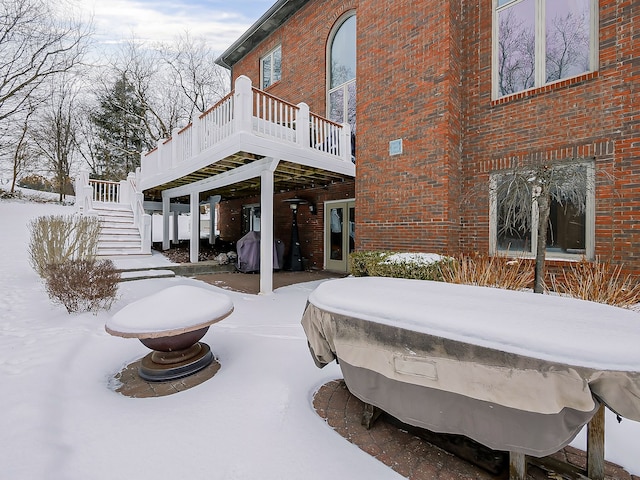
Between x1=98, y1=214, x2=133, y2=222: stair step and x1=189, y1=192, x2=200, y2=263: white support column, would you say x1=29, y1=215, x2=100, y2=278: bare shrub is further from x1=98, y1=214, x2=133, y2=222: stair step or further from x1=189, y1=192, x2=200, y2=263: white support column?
x1=98, y1=214, x2=133, y2=222: stair step

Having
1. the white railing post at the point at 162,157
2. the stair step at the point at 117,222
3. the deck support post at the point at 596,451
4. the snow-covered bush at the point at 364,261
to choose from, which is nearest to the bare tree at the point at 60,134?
the stair step at the point at 117,222

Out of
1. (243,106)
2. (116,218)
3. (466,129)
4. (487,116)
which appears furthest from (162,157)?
(487,116)

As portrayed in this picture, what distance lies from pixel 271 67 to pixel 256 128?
7022 millimetres

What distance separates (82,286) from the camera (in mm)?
4551

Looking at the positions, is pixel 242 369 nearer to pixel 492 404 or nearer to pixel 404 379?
pixel 404 379

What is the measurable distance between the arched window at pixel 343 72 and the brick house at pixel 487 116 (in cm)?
178

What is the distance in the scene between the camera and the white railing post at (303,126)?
21.7 feet

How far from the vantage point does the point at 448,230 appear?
561 cm

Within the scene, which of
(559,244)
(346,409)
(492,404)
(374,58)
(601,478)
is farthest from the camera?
(374,58)

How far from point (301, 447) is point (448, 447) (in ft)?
3.17

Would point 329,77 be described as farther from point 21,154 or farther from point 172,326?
point 21,154

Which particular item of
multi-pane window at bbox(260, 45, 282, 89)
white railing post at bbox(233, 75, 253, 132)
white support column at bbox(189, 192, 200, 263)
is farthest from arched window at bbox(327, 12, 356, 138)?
white support column at bbox(189, 192, 200, 263)

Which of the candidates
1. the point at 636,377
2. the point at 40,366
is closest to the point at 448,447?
the point at 636,377

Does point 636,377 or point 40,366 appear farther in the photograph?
point 40,366
